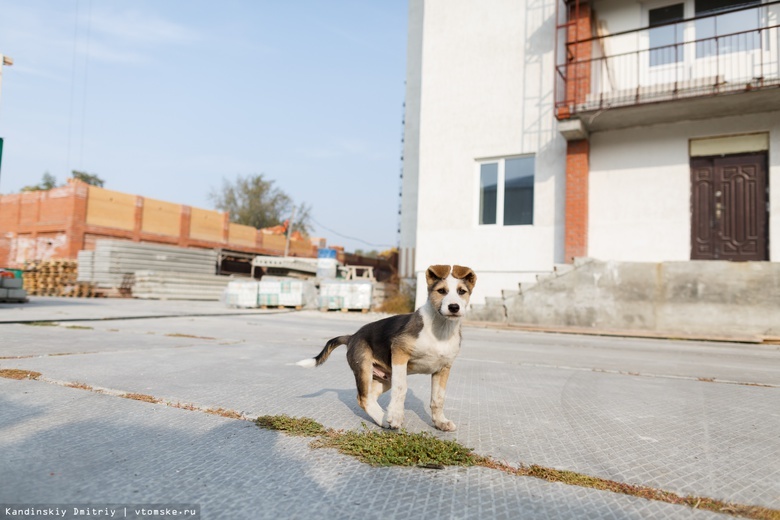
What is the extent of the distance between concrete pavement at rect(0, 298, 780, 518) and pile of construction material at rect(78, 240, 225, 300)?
1968 centimetres

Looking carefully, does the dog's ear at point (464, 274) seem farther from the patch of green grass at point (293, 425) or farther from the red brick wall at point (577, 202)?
the red brick wall at point (577, 202)

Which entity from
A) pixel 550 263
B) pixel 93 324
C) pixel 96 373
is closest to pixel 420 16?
pixel 550 263

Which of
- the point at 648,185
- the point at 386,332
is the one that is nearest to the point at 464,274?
the point at 386,332

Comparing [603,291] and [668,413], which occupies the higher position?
[603,291]

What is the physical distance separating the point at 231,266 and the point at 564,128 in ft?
95.4

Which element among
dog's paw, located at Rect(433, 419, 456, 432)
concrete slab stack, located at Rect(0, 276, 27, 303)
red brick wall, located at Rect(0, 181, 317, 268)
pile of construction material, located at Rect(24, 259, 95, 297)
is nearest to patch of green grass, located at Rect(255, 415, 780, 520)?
dog's paw, located at Rect(433, 419, 456, 432)

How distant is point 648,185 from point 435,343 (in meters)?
11.4

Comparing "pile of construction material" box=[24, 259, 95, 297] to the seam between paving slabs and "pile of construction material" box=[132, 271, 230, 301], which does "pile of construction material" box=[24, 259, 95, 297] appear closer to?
"pile of construction material" box=[132, 271, 230, 301]

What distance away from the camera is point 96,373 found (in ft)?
12.4

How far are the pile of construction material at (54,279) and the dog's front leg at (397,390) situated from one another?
2615 centimetres

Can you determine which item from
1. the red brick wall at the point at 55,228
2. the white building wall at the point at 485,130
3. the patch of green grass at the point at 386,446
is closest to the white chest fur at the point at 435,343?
the patch of green grass at the point at 386,446

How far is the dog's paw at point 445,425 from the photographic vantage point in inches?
101

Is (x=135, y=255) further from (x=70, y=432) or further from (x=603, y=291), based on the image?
(x=70, y=432)

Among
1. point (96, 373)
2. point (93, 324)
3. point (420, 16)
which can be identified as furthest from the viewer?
point (420, 16)
